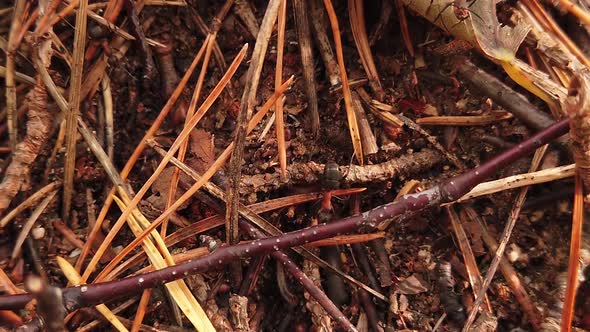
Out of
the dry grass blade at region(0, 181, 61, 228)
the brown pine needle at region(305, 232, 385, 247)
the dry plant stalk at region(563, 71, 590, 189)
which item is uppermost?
the dry plant stalk at region(563, 71, 590, 189)

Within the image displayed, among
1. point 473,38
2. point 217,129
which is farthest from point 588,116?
point 217,129

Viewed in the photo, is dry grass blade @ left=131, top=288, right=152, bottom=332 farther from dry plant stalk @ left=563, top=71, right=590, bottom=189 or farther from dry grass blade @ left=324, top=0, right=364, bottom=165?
dry plant stalk @ left=563, top=71, right=590, bottom=189

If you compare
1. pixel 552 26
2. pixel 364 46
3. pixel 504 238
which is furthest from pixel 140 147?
pixel 552 26

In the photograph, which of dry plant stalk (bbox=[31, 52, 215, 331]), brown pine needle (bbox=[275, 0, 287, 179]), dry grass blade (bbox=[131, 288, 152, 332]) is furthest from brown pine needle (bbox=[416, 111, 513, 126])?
dry grass blade (bbox=[131, 288, 152, 332])

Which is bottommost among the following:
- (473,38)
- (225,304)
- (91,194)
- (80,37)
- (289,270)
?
(225,304)

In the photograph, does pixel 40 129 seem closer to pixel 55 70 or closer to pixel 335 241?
pixel 55 70

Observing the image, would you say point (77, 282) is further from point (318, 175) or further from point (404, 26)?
point (404, 26)
